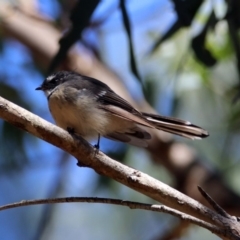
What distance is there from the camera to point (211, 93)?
3654mm

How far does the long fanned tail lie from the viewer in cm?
232

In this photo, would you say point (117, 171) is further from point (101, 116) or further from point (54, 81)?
point (54, 81)

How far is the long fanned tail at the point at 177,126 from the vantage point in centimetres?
232

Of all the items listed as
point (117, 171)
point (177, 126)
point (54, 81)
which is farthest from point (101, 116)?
point (117, 171)

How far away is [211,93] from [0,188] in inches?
76.8

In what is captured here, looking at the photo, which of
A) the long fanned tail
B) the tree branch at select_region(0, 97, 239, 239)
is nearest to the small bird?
the long fanned tail

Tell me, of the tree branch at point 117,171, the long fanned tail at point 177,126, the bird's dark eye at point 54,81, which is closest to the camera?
the tree branch at point 117,171

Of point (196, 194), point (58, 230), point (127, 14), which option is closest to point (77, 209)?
point (58, 230)

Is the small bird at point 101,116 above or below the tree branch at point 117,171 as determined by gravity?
above

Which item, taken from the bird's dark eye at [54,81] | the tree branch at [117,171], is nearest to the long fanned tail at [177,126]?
the bird's dark eye at [54,81]

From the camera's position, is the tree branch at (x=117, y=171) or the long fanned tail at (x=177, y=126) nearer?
the tree branch at (x=117, y=171)

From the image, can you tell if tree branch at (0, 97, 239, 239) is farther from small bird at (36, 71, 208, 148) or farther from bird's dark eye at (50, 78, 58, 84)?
bird's dark eye at (50, 78, 58, 84)

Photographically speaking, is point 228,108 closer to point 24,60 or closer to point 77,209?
point 24,60

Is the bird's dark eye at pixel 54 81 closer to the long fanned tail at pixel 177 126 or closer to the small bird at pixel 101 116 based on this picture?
the small bird at pixel 101 116
